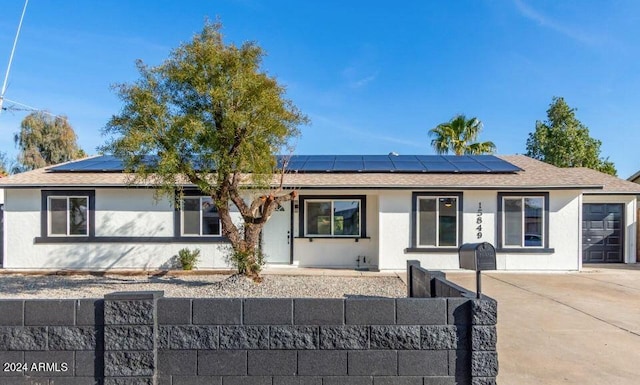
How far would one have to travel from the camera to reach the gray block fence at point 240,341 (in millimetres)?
3545

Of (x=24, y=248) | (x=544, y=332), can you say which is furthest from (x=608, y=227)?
(x=24, y=248)

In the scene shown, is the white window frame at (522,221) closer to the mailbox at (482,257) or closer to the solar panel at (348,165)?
the solar panel at (348,165)

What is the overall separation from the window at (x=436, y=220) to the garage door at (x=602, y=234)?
555 centimetres

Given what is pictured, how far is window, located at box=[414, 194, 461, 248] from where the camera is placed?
436 inches

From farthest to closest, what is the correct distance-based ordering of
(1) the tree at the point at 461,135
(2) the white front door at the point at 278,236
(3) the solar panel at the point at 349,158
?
(1) the tree at the point at 461,135 → (3) the solar panel at the point at 349,158 → (2) the white front door at the point at 278,236

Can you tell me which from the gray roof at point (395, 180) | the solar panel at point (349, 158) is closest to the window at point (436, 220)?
the gray roof at point (395, 180)

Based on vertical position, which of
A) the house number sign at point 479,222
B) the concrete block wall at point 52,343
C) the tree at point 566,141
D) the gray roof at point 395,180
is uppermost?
the tree at point 566,141

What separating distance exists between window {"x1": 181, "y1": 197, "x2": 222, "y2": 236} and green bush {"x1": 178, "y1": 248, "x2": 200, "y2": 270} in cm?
64

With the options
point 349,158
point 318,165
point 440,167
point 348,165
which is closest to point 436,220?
point 440,167

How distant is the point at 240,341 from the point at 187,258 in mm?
7832

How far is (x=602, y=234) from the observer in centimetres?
1290

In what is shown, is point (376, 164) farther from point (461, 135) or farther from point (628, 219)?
point (461, 135)

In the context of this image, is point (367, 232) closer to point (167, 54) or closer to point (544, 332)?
point (544, 332)

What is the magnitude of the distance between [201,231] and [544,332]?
30.1ft
